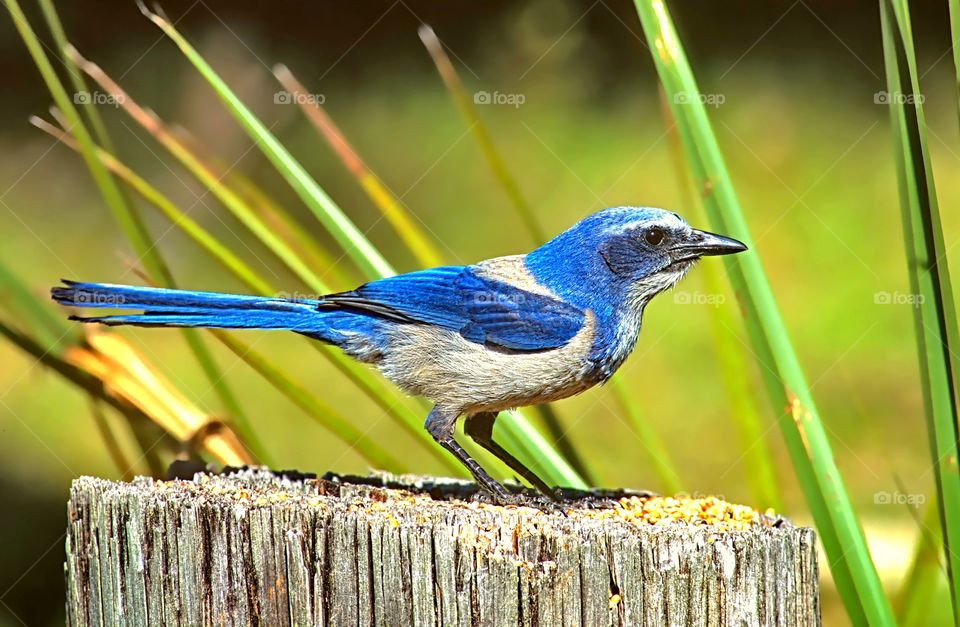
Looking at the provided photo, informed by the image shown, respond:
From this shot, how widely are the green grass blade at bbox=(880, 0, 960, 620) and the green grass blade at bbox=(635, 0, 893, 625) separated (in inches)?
9.1

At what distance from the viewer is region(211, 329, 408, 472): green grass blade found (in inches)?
136

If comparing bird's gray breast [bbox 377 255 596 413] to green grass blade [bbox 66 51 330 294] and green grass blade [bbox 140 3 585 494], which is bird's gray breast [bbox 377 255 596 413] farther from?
green grass blade [bbox 66 51 330 294]

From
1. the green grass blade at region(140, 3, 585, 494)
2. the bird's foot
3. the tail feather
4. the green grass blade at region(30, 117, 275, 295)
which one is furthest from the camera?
the green grass blade at region(30, 117, 275, 295)

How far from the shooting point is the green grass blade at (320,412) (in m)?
3.46

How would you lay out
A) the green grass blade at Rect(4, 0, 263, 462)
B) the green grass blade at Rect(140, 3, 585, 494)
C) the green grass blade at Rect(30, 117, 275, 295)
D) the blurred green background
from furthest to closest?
1. the blurred green background
2. the green grass blade at Rect(30, 117, 275, 295)
3. the green grass blade at Rect(4, 0, 263, 462)
4. the green grass blade at Rect(140, 3, 585, 494)

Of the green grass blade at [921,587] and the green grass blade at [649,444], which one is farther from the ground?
the green grass blade at [649,444]

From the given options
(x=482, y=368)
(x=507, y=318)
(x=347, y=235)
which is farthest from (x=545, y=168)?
(x=347, y=235)

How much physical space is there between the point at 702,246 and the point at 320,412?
137 centimetres

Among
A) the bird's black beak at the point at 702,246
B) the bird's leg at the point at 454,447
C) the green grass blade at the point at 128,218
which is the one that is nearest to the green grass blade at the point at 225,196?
the green grass blade at the point at 128,218

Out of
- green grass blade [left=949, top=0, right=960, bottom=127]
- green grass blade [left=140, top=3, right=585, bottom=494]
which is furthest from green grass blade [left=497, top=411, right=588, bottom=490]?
green grass blade [left=949, top=0, right=960, bottom=127]

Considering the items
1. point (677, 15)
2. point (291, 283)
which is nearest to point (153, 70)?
point (291, 283)

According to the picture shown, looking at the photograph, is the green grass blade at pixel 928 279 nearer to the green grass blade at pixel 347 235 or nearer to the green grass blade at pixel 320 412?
the green grass blade at pixel 347 235

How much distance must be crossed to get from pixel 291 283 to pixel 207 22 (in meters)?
4.01

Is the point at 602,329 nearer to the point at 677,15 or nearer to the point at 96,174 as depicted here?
the point at 96,174
